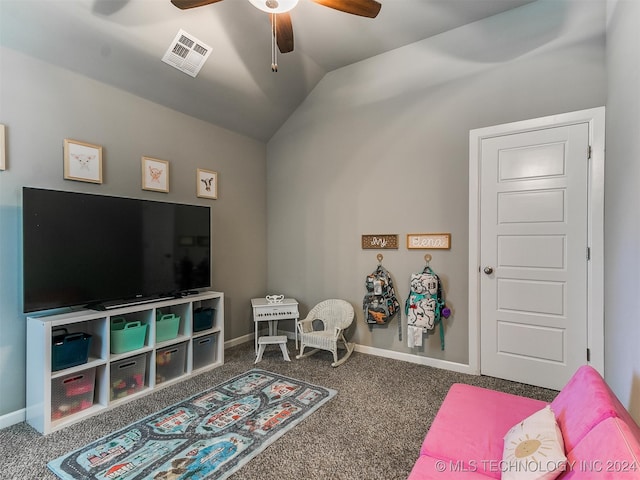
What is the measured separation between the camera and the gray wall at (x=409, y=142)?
2.59 metres

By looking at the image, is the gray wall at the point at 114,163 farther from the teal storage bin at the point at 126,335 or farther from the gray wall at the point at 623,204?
the gray wall at the point at 623,204

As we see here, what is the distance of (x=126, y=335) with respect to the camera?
8.13 feet

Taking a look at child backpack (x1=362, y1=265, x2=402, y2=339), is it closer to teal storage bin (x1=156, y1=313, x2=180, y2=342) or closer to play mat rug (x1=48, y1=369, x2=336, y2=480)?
play mat rug (x1=48, y1=369, x2=336, y2=480)

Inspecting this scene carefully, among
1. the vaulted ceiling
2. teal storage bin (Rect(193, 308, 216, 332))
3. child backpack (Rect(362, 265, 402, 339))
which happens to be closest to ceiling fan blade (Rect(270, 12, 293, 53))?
the vaulted ceiling

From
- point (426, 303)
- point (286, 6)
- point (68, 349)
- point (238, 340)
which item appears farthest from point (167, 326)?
point (286, 6)

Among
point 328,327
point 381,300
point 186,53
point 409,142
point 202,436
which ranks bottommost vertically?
point 202,436

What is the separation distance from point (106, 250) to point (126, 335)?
0.65m

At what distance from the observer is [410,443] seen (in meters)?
1.94

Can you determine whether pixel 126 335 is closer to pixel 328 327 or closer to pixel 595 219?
pixel 328 327

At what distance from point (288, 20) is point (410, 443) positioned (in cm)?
263

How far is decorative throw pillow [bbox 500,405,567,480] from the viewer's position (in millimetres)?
992

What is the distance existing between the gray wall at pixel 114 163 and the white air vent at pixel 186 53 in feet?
1.50

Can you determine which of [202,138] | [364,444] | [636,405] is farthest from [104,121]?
[636,405]

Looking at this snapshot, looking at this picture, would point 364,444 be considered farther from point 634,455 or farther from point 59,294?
point 59,294
